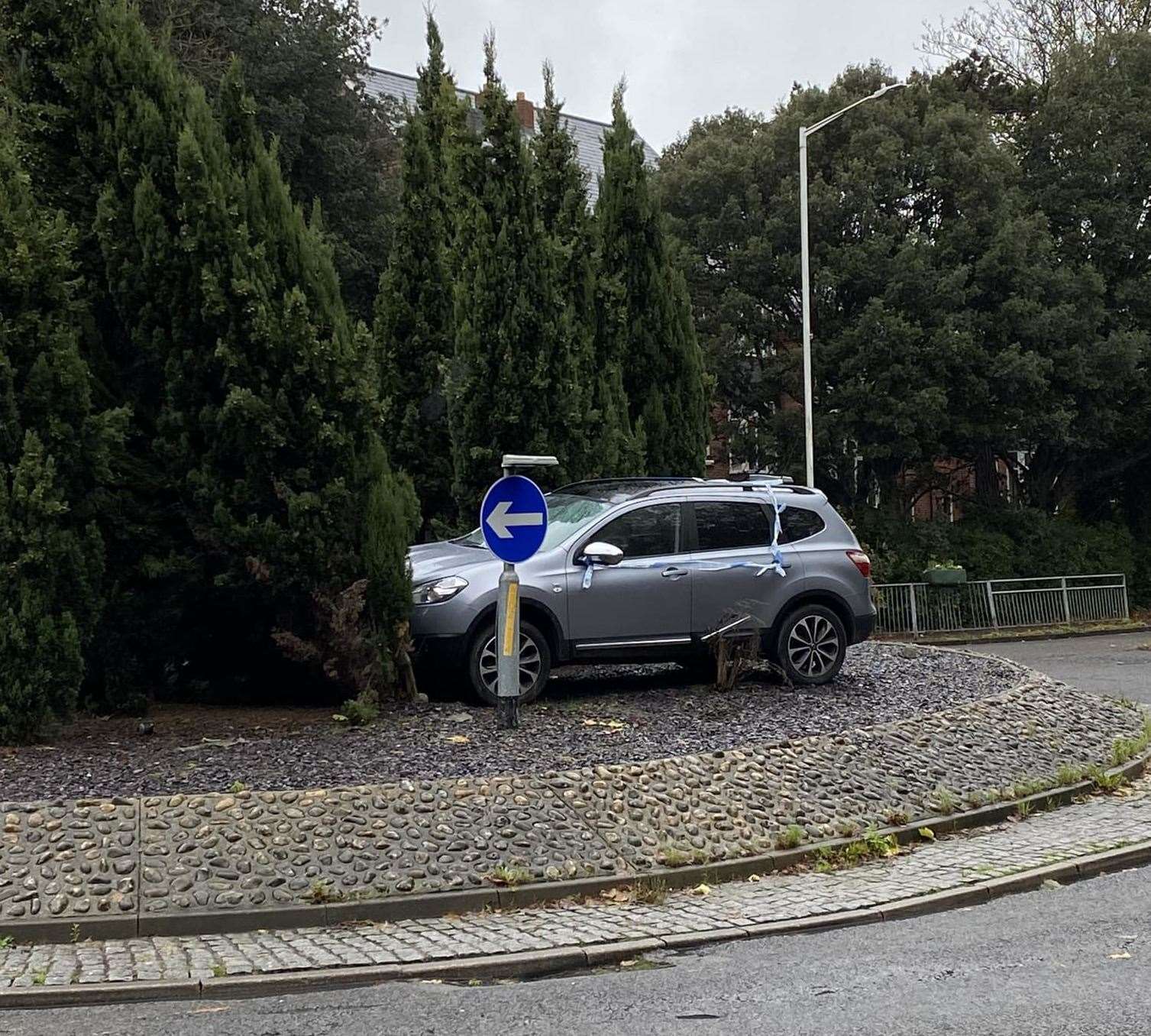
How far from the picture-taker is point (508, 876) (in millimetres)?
7379

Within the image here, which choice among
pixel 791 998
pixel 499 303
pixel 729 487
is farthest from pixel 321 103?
pixel 791 998

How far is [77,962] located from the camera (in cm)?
622

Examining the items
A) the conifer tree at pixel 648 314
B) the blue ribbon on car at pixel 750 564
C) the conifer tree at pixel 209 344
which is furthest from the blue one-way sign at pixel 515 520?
the conifer tree at pixel 648 314

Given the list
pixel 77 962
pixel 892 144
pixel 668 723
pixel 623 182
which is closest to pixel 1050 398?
pixel 892 144

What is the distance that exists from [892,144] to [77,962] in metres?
28.0

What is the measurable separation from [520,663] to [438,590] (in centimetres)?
86

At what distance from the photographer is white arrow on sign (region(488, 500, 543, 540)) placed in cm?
968

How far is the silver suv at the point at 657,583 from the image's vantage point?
35.6 ft

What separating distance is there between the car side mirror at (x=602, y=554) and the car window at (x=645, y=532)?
0.16 metres

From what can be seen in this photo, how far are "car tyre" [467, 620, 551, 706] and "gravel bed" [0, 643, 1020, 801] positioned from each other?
214 millimetres

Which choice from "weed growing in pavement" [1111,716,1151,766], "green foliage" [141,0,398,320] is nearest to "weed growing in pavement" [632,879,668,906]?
"weed growing in pavement" [1111,716,1151,766]

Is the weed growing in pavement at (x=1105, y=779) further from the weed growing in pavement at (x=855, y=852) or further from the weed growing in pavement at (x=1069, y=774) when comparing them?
the weed growing in pavement at (x=855, y=852)

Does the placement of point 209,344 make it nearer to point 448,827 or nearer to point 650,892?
point 448,827

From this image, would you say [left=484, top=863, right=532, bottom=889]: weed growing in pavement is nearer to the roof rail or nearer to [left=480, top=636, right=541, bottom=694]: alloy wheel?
[left=480, top=636, right=541, bottom=694]: alloy wheel
